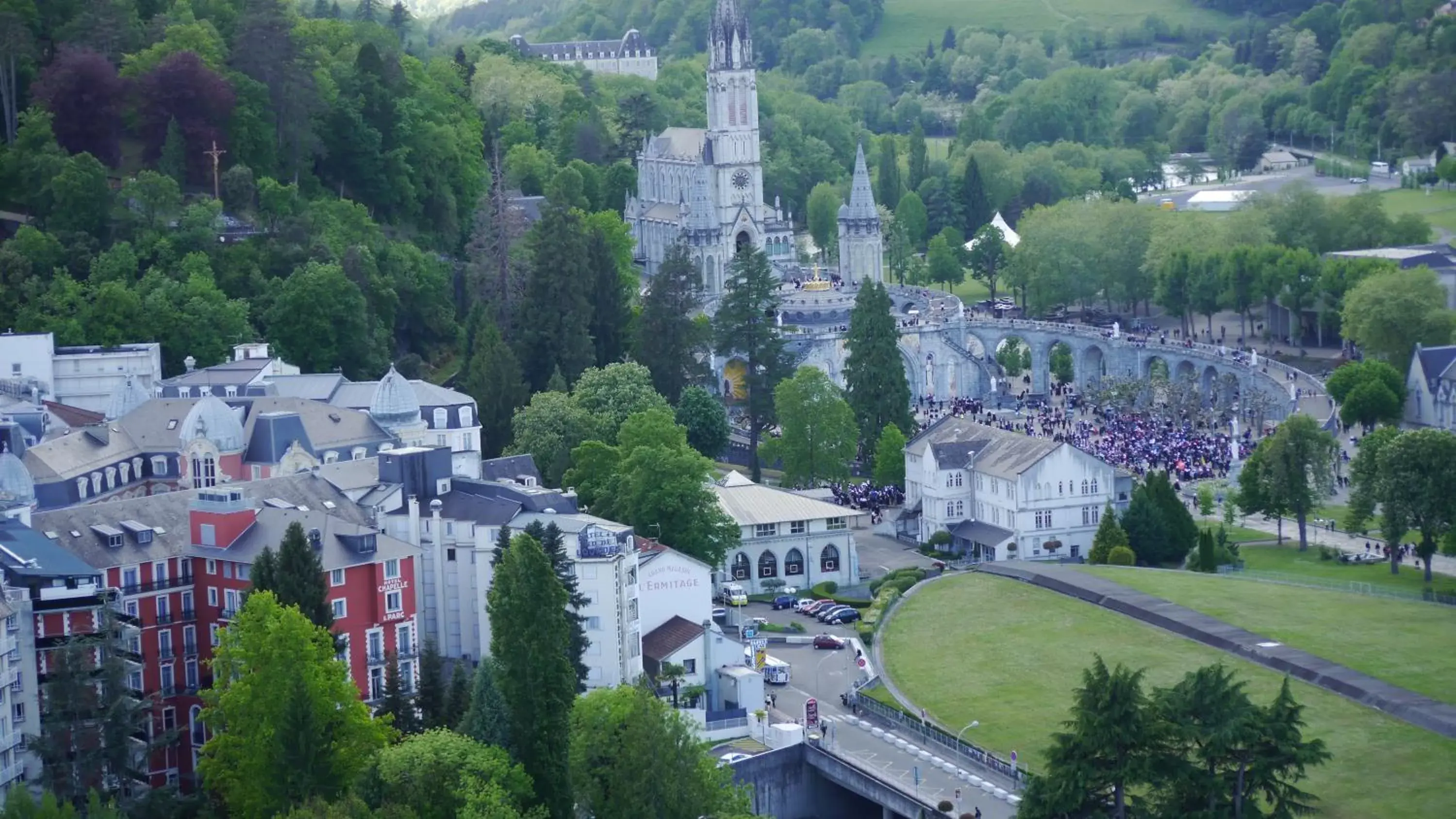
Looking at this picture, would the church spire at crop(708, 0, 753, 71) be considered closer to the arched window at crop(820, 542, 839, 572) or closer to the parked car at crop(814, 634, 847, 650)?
the arched window at crop(820, 542, 839, 572)

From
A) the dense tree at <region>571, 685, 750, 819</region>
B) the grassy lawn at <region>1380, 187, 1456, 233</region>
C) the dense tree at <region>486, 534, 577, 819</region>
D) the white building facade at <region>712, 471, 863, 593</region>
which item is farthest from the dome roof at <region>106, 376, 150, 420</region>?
the grassy lawn at <region>1380, 187, 1456, 233</region>

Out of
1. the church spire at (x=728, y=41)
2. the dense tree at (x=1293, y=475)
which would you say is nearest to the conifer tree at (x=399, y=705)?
the dense tree at (x=1293, y=475)

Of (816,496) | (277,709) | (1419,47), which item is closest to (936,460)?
(816,496)

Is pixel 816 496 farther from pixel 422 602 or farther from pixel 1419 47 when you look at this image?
pixel 1419 47

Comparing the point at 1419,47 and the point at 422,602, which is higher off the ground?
the point at 1419,47

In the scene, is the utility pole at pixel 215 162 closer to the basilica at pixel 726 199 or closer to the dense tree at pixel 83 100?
the dense tree at pixel 83 100

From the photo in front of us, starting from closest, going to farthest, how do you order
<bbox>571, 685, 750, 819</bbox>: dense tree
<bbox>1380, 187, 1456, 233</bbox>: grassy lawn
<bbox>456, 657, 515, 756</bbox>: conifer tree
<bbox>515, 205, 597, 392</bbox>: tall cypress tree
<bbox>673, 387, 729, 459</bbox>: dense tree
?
1. <bbox>571, 685, 750, 819</bbox>: dense tree
2. <bbox>456, 657, 515, 756</bbox>: conifer tree
3. <bbox>673, 387, 729, 459</bbox>: dense tree
4. <bbox>515, 205, 597, 392</bbox>: tall cypress tree
5. <bbox>1380, 187, 1456, 233</bbox>: grassy lawn
